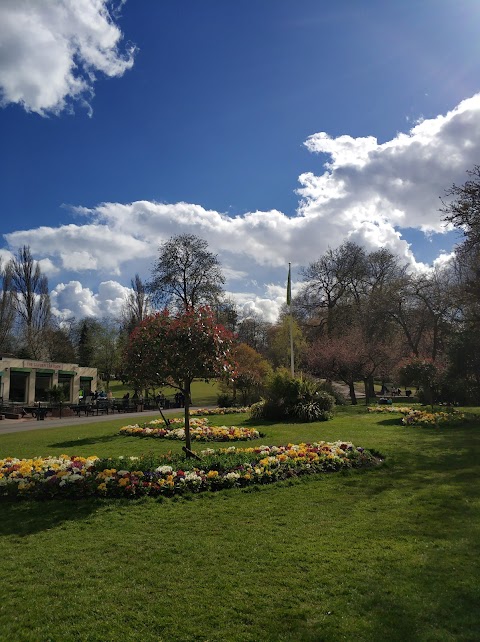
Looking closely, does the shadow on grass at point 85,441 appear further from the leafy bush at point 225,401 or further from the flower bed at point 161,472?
the leafy bush at point 225,401

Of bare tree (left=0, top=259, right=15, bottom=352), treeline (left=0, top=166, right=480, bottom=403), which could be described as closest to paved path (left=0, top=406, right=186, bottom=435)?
treeline (left=0, top=166, right=480, bottom=403)

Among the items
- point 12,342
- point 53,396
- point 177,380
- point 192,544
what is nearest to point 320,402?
point 177,380

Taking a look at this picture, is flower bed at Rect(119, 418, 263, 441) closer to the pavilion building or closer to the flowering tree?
the flowering tree

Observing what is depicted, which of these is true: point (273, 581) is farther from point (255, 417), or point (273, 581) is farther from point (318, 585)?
point (255, 417)

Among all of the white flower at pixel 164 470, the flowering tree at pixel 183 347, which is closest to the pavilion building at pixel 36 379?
the flowering tree at pixel 183 347

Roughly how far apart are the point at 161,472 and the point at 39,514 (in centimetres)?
186

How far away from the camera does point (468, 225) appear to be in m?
14.7

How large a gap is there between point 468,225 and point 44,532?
14376 millimetres

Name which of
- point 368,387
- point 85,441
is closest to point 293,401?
point 85,441

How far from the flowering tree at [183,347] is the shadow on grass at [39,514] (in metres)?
2.78

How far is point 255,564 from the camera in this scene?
14.8 feet

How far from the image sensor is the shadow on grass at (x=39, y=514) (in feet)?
19.4

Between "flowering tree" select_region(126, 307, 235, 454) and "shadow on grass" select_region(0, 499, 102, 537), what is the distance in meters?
2.78

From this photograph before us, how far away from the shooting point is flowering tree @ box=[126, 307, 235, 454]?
9102 millimetres
